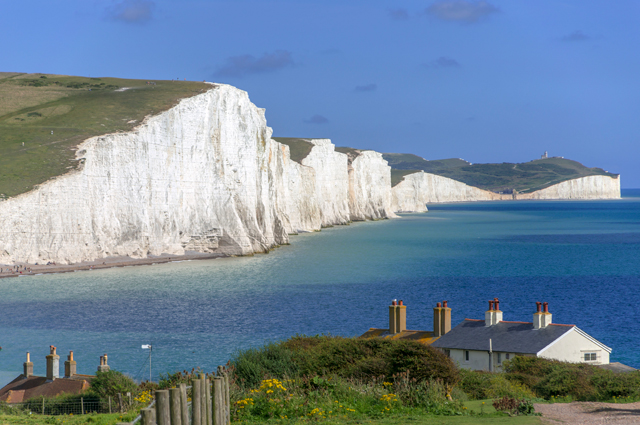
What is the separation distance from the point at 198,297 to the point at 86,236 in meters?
24.5

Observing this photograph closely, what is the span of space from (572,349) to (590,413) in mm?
11302

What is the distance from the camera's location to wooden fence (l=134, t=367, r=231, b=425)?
9.49m

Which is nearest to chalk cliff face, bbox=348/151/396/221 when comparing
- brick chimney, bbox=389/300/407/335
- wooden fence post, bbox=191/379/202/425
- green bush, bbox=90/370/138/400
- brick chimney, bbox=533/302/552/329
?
brick chimney, bbox=389/300/407/335

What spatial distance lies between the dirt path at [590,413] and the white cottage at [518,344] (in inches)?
343

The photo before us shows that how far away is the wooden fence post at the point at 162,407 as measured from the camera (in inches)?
373

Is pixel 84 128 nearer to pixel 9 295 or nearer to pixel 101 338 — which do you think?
pixel 9 295

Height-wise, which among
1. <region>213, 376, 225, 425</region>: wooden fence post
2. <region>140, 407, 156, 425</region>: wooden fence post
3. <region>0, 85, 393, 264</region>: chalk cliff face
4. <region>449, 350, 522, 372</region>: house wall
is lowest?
<region>449, 350, 522, 372</region>: house wall

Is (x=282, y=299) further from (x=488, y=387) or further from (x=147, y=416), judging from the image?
(x=147, y=416)

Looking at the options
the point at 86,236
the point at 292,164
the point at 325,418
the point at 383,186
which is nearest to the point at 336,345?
the point at 325,418

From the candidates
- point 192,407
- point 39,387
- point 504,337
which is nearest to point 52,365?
point 39,387

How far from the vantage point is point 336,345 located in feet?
66.7

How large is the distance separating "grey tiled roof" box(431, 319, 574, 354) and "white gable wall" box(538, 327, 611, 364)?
0.73 feet

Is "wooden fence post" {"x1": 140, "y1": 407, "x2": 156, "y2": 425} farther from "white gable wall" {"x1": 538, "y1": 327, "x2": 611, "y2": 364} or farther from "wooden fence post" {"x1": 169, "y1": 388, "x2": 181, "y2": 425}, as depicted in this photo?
"white gable wall" {"x1": 538, "y1": 327, "x2": 611, "y2": 364}

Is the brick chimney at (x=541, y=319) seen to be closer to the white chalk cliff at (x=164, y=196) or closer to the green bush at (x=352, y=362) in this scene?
the green bush at (x=352, y=362)
